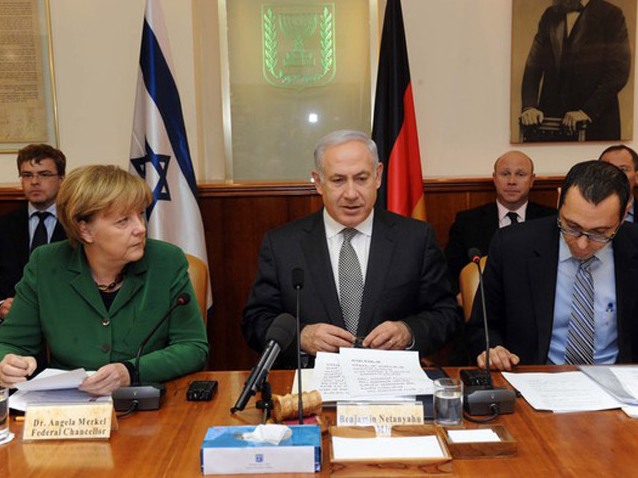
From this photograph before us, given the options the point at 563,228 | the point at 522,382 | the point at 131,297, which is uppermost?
the point at 563,228

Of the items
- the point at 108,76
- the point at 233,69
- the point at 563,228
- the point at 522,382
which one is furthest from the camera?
the point at 233,69

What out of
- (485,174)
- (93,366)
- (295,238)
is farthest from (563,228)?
(485,174)

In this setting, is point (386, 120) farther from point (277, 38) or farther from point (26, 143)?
point (26, 143)

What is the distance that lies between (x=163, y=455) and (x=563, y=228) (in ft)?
4.76

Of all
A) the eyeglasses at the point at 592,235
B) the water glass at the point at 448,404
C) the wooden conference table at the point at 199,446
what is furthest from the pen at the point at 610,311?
the water glass at the point at 448,404

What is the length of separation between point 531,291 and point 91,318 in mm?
1479

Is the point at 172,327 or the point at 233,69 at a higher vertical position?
the point at 233,69

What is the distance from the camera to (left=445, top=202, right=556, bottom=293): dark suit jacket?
12.8ft

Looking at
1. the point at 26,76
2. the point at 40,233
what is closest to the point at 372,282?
the point at 40,233

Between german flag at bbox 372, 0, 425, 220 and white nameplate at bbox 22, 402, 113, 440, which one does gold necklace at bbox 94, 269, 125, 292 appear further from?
german flag at bbox 372, 0, 425, 220

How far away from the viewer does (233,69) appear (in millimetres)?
4359

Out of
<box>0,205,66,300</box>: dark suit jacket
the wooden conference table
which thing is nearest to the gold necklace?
the wooden conference table

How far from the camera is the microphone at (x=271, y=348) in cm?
153

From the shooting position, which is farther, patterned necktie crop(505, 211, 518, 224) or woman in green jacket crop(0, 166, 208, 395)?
patterned necktie crop(505, 211, 518, 224)
